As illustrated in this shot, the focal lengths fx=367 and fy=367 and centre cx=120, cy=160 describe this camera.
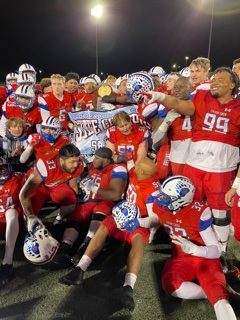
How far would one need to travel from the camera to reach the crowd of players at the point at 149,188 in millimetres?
3428

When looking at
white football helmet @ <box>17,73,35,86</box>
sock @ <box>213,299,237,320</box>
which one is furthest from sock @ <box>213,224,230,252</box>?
white football helmet @ <box>17,73,35,86</box>

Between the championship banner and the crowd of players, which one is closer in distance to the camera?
the crowd of players

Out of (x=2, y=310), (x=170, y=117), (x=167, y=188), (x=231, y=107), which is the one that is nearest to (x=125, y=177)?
(x=170, y=117)

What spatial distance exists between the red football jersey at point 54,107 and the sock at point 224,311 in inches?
159

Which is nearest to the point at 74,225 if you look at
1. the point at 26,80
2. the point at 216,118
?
the point at 216,118

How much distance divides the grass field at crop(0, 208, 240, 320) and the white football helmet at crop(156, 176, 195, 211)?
0.91 meters

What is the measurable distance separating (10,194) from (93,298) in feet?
5.45

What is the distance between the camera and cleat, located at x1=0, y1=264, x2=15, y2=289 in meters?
3.73

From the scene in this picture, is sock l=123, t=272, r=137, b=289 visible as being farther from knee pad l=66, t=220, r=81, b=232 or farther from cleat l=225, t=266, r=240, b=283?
knee pad l=66, t=220, r=81, b=232

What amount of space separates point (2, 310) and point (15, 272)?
68 cm

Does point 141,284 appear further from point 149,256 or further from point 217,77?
point 217,77

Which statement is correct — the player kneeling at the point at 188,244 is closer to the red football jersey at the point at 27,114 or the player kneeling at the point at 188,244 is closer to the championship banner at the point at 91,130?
the championship banner at the point at 91,130

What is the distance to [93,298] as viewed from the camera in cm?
354

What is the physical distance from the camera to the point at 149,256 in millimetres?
4348
